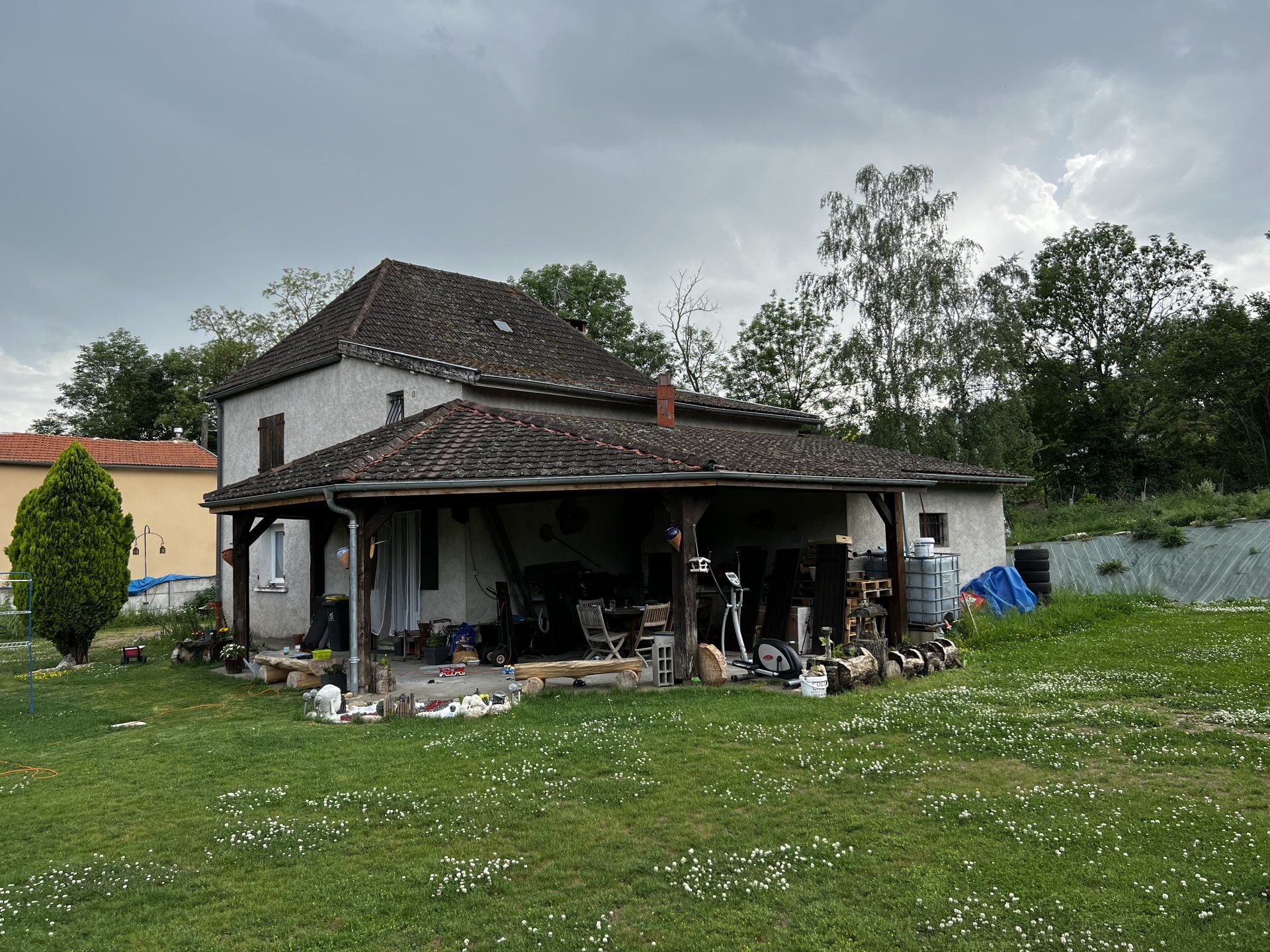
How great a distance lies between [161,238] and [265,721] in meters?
15.9

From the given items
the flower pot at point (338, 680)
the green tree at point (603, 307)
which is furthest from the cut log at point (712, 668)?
the green tree at point (603, 307)

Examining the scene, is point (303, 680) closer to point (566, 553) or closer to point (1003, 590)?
point (566, 553)

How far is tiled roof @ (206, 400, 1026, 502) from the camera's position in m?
9.52

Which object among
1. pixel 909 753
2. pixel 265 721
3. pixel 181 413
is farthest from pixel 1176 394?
pixel 181 413

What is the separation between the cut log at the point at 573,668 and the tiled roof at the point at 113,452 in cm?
2193

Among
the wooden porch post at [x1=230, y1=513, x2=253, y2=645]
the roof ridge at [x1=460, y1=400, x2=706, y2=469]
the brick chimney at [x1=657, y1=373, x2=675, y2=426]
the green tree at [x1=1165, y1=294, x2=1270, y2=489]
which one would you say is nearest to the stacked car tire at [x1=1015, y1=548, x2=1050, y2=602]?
the brick chimney at [x1=657, y1=373, x2=675, y2=426]

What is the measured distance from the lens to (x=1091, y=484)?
38.5 meters

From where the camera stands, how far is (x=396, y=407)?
14156mm

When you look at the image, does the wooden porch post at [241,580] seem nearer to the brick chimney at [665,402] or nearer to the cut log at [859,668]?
the brick chimney at [665,402]

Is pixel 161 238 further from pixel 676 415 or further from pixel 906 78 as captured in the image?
pixel 906 78

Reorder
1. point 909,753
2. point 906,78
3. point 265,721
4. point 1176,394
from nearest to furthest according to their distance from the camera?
point 909,753, point 265,721, point 906,78, point 1176,394

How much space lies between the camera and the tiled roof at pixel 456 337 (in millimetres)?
15125

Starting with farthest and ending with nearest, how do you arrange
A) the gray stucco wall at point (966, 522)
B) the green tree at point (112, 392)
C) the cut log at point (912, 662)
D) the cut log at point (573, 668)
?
the green tree at point (112, 392) → the gray stucco wall at point (966, 522) → the cut log at point (912, 662) → the cut log at point (573, 668)

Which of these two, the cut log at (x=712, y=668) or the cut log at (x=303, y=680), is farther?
the cut log at (x=303, y=680)
